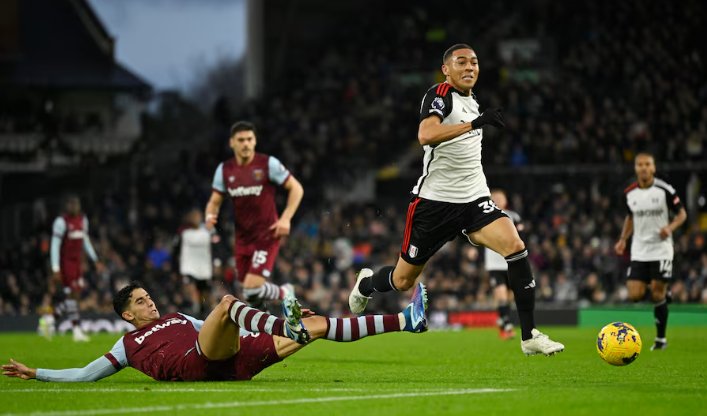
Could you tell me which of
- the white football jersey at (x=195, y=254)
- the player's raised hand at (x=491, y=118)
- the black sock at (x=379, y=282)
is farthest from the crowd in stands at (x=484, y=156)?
the player's raised hand at (x=491, y=118)

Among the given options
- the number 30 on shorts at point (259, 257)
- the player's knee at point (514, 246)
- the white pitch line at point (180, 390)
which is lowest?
the white pitch line at point (180, 390)

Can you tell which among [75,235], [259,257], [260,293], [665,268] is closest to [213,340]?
[260,293]

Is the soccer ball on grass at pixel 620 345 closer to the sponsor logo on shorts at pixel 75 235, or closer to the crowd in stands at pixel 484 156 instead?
the sponsor logo on shorts at pixel 75 235

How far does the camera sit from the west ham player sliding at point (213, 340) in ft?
28.8

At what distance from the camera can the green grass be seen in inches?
292

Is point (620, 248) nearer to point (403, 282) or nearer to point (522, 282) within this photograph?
point (403, 282)

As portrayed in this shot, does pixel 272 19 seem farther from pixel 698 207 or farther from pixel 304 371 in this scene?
pixel 304 371

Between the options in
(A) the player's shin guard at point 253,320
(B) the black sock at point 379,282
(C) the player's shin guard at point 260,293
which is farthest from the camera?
(C) the player's shin guard at point 260,293

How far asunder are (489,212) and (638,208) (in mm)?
5544

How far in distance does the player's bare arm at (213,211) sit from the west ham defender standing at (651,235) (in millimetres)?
5261

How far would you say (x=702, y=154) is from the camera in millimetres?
27500

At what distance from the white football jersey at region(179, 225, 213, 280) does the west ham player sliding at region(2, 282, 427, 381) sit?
1192cm

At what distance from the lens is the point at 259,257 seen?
14.1 meters

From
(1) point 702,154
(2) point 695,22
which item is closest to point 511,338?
(1) point 702,154
